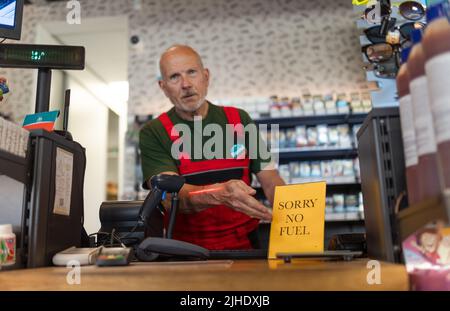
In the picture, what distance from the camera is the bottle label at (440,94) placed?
578mm

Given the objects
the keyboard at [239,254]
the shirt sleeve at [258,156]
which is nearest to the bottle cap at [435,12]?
the keyboard at [239,254]

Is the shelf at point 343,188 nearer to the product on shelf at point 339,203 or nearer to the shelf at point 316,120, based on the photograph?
the product on shelf at point 339,203

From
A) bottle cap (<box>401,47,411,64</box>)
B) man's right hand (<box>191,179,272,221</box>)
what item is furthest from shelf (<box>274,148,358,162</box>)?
bottle cap (<box>401,47,411,64</box>)

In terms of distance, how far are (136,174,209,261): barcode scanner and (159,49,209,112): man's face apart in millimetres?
805

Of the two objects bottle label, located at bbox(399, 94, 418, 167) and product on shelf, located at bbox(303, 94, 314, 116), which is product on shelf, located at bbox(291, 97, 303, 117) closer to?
product on shelf, located at bbox(303, 94, 314, 116)

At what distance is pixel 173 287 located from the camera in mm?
679

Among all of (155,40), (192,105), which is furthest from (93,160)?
(192,105)

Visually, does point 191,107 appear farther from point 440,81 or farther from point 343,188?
point 343,188

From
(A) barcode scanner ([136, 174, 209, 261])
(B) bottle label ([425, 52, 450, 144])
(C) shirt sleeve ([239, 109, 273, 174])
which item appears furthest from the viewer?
(C) shirt sleeve ([239, 109, 273, 174])

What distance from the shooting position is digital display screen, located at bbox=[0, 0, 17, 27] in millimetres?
1272

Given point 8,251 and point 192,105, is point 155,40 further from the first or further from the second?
point 8,251

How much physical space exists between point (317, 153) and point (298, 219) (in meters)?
3.22

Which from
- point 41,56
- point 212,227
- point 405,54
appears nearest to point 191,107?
point 212,227

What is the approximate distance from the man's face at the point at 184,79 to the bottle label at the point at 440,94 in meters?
1.40
